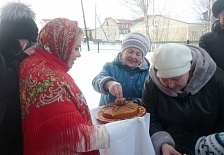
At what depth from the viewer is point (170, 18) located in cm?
1527

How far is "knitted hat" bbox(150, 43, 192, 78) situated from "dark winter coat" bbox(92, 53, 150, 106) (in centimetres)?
51

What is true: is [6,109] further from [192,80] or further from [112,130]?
[192,80]

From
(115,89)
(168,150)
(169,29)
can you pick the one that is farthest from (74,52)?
(169,29)

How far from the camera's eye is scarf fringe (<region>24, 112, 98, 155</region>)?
96 centimetres

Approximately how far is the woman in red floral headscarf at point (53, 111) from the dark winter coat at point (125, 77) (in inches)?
25.1

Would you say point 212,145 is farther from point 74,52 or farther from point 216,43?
point 216,43

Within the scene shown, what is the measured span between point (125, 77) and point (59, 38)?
778mm

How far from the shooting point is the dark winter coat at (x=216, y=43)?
2.10 meters

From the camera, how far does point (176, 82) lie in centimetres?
128

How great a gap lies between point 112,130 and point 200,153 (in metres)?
0.36

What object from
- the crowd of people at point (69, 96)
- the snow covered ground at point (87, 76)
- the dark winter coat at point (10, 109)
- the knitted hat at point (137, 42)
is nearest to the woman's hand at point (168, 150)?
the crowd of people at point (69, 96)

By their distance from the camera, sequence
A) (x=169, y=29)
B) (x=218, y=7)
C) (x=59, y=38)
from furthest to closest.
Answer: (x=169, y=29), (x=218, y=7), (x=59, y=38)

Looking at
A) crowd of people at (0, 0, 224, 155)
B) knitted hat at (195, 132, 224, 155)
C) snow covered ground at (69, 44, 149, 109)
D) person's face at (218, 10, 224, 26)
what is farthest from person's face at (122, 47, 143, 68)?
snow covered ground at (69, 44, 149, 109)

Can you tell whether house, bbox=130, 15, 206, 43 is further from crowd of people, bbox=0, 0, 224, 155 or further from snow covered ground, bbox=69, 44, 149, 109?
crowd of people, bbox=0, 0, 224, 155
